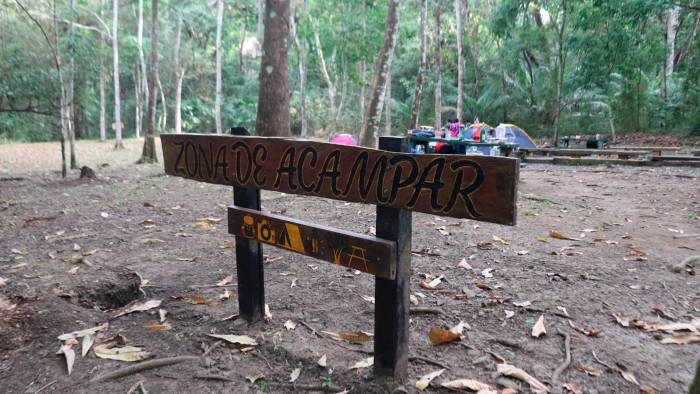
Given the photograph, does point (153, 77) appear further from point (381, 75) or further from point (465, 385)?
point (465, 385)

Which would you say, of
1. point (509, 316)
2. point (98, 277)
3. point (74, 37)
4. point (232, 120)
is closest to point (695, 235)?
point (509, 316)

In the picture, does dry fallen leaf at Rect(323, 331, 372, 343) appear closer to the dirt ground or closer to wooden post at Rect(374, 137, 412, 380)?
the dirt ground

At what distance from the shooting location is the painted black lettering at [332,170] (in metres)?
2.21

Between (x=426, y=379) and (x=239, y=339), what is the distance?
42.3 inches

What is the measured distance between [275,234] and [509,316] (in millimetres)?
1581

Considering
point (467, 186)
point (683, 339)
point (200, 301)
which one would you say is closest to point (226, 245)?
point (200, 301)

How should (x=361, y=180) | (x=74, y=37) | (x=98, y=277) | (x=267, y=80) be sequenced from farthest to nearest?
1. (x=74, y=37)
2. (x=267, y=80)
3. (x=98, y=277)
4. (x=361, y=180)

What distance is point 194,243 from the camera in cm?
479

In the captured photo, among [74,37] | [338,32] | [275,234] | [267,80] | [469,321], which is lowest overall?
[469,321]

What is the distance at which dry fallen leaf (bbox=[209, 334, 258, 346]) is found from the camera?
105 inches

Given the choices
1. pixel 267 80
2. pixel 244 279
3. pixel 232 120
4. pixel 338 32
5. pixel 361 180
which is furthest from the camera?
pixel 232 120

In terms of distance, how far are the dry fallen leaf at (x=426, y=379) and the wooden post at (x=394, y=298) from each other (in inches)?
3.0

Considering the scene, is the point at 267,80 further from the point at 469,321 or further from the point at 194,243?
the point at 469,321

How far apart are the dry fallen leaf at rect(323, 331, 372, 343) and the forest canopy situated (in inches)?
325
